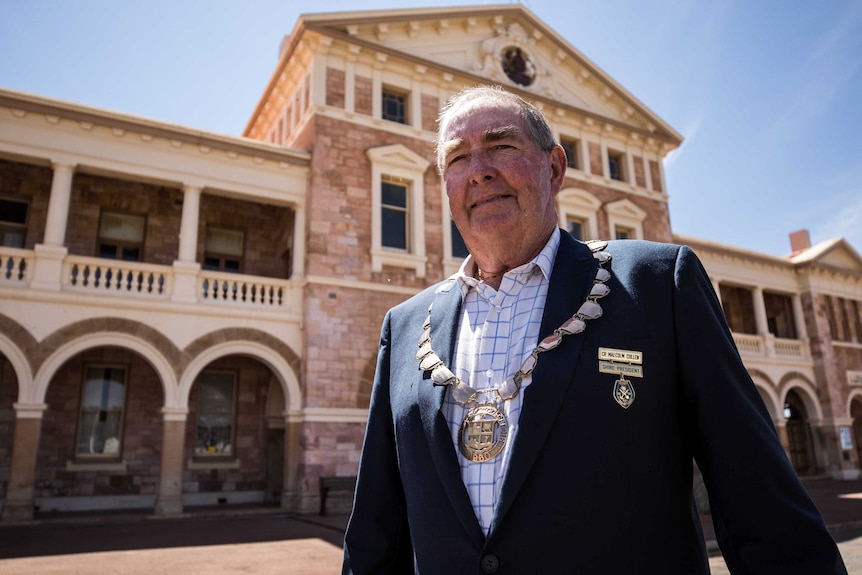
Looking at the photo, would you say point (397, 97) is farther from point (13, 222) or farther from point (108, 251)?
point (13, 222)

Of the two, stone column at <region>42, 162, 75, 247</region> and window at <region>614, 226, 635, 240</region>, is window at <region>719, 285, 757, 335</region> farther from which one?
stone column at <region>42, 162, 75, 247</region>

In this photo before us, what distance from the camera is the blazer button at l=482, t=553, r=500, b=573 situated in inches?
56.9

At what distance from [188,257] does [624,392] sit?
13.7m

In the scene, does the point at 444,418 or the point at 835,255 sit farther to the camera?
the point at 835,255

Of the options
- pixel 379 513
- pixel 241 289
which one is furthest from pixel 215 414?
pixel 379 513

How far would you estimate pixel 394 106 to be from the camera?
17188mm

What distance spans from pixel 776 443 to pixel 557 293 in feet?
2.10

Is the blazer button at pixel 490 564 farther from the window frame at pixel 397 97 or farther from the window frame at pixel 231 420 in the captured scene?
the window frame at pixel 397 97

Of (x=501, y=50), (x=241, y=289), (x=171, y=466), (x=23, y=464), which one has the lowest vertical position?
(x=171, y=466)

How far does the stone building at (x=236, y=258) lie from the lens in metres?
12.7

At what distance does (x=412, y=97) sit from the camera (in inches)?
675

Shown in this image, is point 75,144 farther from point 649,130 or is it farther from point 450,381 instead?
point 649,130

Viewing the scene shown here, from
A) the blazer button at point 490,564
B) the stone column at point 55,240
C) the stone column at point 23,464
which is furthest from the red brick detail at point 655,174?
the blazer button at point 490,564

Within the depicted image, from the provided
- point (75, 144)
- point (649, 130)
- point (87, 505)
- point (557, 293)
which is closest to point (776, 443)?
point (557, 293)
